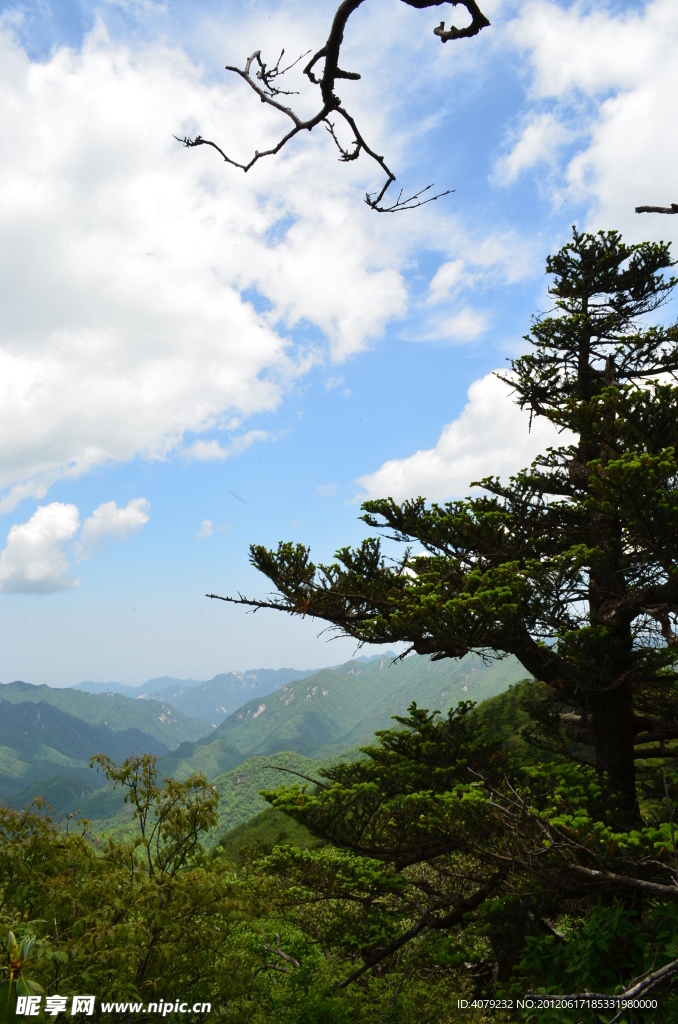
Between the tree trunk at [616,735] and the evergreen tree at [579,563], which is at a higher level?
the evergreen tree at [579,563]

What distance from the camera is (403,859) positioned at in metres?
9.12

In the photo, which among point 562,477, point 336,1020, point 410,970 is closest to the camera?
point 336,1020

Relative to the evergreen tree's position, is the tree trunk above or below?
below

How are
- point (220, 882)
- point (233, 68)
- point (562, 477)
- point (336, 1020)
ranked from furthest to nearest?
point (562, 477) → point (336, 1020) → point (220, 882) → point (233, 68)

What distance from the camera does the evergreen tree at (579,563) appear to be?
823 cm

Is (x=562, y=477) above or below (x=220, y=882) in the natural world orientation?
above

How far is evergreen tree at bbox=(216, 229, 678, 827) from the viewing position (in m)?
8.23

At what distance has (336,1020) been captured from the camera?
29.9 feet

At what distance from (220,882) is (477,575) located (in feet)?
16.8

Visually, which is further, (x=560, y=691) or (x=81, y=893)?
(x=560, y=691)

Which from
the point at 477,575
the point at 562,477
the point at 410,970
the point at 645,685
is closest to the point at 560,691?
the point at 645,685

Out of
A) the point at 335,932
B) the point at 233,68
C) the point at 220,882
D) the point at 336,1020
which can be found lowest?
the point at 336,1020

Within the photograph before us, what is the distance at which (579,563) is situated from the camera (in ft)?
27.9

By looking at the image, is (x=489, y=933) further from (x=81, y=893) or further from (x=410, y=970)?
(x=81, y=893)
